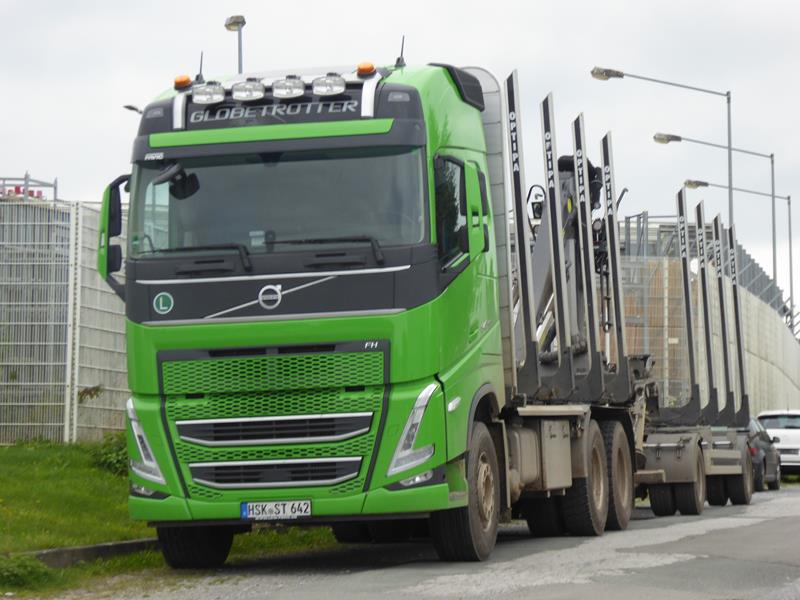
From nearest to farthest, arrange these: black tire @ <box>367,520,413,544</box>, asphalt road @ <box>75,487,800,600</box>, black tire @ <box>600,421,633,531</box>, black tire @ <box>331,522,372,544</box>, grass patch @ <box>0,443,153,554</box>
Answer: asphalt road @ <box>75,487,800,600</box> → grass patch @ <box>0,443,153,554</box> → black tire @ <box>367,520,413,544</box> → black tire @ <box>331,522,372,544</box> → black tire @ <box>600,421,633,531</box>

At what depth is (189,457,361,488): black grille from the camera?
511 inches

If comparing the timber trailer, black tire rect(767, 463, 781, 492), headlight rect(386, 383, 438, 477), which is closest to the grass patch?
the timber trailer

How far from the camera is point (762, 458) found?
3053 cm

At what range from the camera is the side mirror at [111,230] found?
44.1 ft

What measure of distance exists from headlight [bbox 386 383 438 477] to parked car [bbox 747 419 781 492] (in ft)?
54.0

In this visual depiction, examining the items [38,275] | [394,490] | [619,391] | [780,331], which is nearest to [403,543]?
[619,391]

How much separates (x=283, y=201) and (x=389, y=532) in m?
5.60

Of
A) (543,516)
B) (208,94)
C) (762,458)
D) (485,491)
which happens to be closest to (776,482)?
(762,458)

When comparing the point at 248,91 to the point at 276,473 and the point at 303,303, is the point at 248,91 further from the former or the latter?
the point at 276,473

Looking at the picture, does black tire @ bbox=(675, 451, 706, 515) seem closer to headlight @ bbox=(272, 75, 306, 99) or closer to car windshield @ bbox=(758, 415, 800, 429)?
headlight @ bbox=(272, 75, 306, 99)

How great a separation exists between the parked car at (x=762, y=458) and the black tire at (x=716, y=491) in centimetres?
207

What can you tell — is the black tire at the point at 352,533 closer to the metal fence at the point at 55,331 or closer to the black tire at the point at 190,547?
the black tire at the point at 190,547

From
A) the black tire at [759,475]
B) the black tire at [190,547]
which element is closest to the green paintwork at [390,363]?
the black tire at [190,547]

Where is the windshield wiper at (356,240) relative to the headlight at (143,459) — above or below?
above
